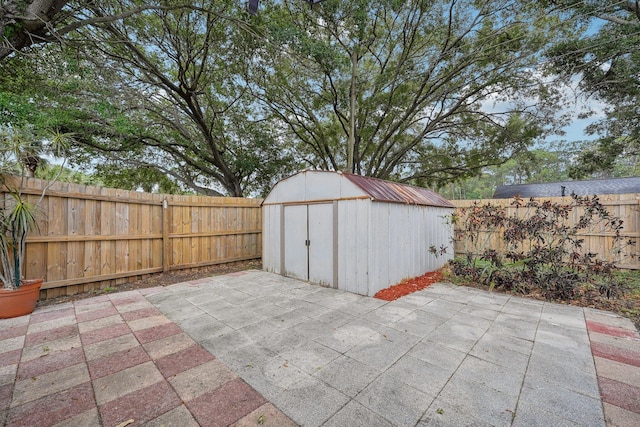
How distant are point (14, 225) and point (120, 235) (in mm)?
1530

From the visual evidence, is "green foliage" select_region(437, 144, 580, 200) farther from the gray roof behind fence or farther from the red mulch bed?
A: the red mulch bed

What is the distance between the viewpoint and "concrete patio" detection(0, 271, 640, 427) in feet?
5.55

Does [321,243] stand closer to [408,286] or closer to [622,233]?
[408,286]

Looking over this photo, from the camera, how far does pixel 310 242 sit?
17.1ft

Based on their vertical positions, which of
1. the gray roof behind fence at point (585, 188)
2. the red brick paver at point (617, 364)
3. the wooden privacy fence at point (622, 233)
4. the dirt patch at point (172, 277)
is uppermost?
the gray roof behind fence at point (585, 188)

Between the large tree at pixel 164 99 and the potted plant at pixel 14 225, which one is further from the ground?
the large tree at pixel 164 99

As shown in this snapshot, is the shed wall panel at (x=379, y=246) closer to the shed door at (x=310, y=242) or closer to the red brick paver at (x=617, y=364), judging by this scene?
the shed door at (x=310, y=242)

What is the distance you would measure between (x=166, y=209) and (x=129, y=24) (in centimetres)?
491

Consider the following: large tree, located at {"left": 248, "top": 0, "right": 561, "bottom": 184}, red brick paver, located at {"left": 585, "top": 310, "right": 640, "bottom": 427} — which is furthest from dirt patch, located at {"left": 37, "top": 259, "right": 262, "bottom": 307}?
red brick paver, located at {"left": 585, "top": 310, "right": 640, "bottom": 427}

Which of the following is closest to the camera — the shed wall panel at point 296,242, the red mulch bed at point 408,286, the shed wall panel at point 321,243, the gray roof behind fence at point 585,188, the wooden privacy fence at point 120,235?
the wooden privacy fence at point 120,235

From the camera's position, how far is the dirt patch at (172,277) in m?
4.14

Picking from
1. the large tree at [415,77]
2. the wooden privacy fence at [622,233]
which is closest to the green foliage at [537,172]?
the large tree at [415,77]

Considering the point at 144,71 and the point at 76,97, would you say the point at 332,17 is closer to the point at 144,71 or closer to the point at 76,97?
the point at 144,71

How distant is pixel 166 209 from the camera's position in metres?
5.58
